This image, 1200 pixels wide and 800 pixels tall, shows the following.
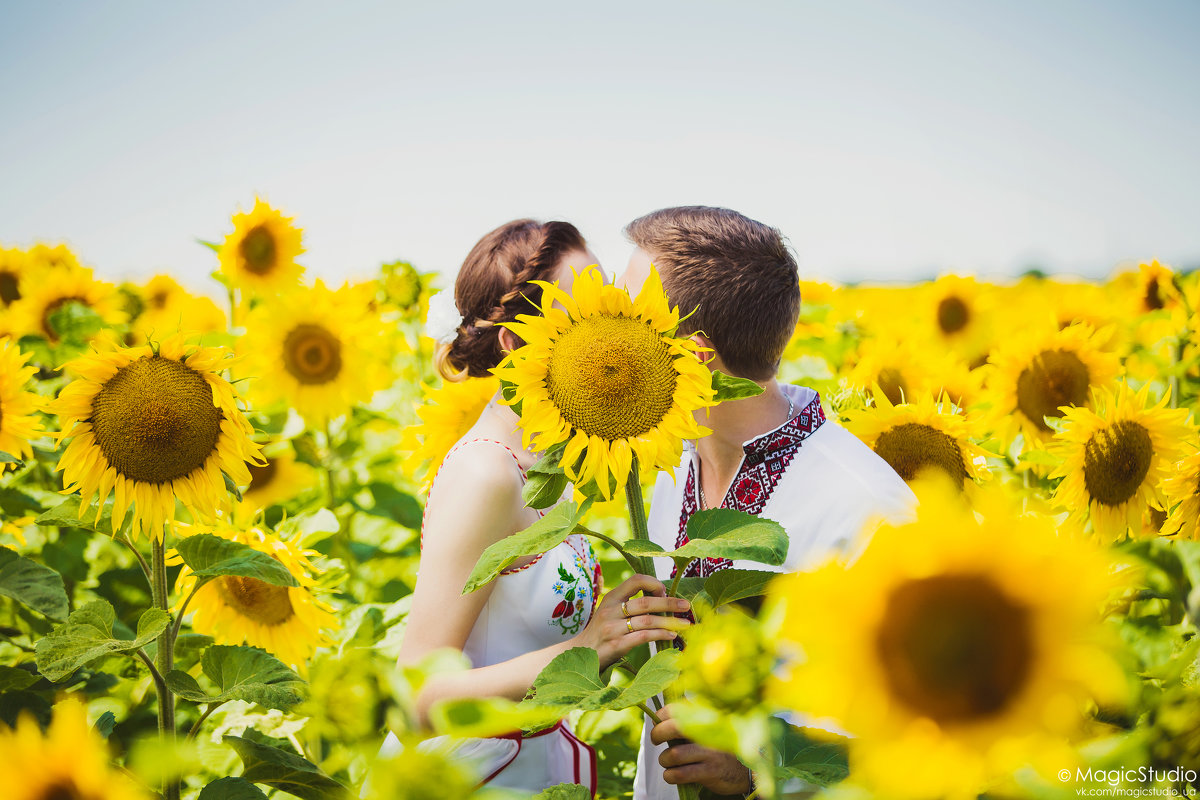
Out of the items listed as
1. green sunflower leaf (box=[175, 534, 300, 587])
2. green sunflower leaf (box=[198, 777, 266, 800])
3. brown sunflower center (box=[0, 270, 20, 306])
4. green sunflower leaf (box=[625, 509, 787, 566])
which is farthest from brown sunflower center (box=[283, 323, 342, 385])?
green sunflower leaf (box=[625, 509, 787, 566])

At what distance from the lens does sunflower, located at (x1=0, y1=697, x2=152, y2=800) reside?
69cm

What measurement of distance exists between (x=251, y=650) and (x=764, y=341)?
1.47 meters

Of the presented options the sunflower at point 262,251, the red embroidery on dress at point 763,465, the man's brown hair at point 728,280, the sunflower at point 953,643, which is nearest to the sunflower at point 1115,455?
the red embroidery on dress at point 763,465

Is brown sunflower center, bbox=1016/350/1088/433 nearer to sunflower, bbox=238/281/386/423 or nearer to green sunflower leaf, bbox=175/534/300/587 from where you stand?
green sunflower leaf, bbox=175/534/300/587

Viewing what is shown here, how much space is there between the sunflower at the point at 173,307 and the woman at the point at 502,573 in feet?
9.49

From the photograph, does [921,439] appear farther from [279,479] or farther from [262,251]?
[262,251]

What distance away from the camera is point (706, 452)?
250cm

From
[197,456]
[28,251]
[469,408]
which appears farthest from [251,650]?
[28,251]

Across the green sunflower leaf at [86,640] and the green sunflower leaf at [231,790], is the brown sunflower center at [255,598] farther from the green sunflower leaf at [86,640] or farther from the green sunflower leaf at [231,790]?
the green sunflower leaf at [231,790]

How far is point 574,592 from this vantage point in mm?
2344

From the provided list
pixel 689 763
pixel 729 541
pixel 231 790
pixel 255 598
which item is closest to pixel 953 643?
pixel 729 541

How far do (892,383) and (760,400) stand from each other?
43.6 inches

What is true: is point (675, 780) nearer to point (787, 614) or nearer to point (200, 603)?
point (787, 614)

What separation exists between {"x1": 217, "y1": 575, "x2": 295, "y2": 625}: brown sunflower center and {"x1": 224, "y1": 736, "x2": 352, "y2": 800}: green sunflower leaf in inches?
44.4
